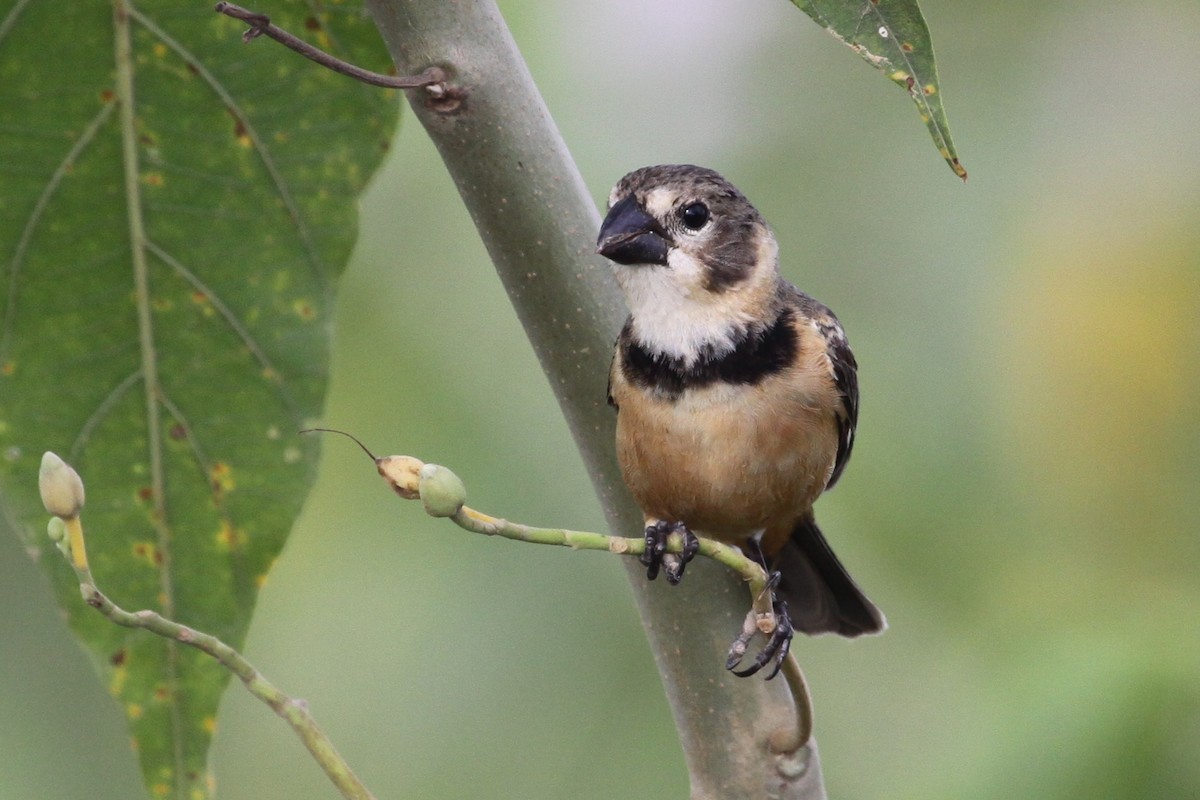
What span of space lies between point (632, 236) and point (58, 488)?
151 centimetres

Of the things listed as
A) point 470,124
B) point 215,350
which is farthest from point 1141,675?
point 215,350

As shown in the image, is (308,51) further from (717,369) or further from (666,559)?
(717,369)

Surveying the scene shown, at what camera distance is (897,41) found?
195 cm

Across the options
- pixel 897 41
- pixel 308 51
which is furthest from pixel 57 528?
pixel 897 41

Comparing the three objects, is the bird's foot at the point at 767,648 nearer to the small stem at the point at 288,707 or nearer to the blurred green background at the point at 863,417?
the small stem at the point at 288,707

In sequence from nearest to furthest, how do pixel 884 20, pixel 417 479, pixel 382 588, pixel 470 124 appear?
pixel 417 479 → pixel 884 20 → pixel 470 124 → pixel 382 588

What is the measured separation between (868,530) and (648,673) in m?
1.02

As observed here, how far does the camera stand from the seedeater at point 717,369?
9.75ft

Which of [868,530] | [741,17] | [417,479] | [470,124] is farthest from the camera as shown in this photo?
[741,17]

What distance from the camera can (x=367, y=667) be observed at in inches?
190

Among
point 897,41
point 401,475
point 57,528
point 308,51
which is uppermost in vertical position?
point 897,41

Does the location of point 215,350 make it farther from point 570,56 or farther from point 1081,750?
point 570,56

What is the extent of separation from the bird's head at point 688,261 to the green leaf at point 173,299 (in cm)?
72

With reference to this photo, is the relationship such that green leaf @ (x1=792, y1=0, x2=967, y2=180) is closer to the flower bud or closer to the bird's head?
the flower bud
